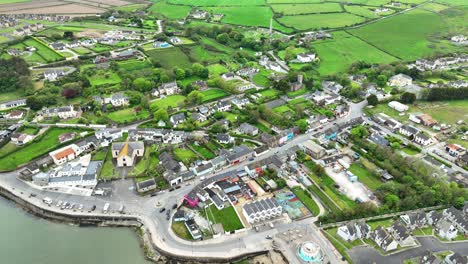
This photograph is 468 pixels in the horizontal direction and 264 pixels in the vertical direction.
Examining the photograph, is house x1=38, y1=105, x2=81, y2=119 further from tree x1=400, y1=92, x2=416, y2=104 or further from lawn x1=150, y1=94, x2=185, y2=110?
tree x1=400, y1=92, x2=416, y2=104

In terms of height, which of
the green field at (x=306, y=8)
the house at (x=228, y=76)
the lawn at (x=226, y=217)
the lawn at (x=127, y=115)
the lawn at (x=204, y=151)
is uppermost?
the green field at (x=306, y=8)

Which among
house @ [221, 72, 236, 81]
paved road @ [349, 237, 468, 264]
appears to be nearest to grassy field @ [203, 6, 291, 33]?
house @ [221, 72, 236, 81]

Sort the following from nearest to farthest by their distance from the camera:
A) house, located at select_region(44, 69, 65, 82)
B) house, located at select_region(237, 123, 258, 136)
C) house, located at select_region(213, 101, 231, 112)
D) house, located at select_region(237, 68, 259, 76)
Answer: house, located at select_region(237, 123, 258, 136)
house, located at select_region(213, 101, 231, 112)
house, located at select_region(44, 69, 65, 82)
house, located at select_region(237, 68, 259, 76)

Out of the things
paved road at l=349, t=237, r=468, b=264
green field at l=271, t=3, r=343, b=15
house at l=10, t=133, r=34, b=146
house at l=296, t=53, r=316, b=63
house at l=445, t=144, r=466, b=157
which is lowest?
paved road at l=349, t=237, r=468, b=264

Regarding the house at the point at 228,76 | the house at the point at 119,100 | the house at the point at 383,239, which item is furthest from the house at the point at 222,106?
the house at the point at 383,239

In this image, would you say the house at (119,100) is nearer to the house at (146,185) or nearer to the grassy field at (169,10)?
the house at (146,185)

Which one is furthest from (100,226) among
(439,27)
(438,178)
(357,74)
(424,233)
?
(439,27)
